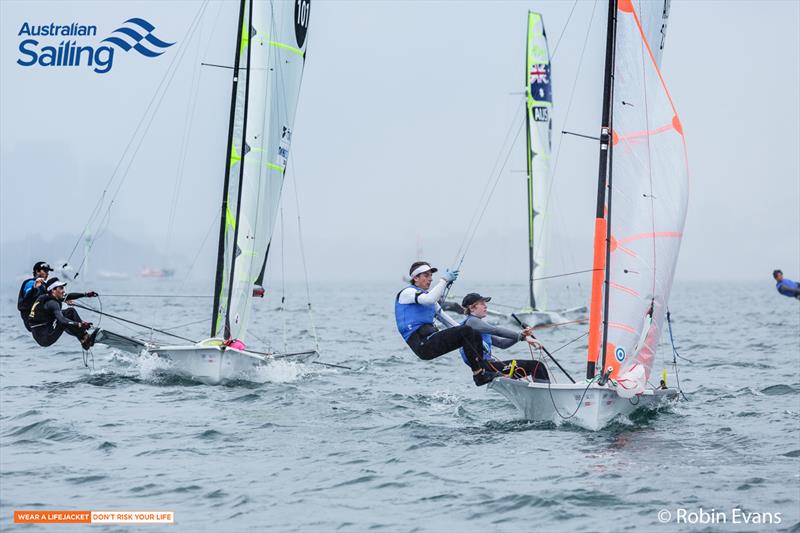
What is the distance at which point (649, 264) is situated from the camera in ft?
37.5

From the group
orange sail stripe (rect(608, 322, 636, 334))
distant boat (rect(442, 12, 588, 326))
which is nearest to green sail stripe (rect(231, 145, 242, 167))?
orange sail stripe (rect(608, 322, 636, 334))

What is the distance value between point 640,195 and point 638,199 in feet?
0.20

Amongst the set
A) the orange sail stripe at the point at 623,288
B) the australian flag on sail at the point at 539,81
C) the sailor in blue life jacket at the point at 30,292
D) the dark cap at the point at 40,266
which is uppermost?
the australian flag on sail at the point at 539,81

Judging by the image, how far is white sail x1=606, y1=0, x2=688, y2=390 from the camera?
1136 cm

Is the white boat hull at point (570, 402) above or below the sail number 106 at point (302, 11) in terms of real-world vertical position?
below

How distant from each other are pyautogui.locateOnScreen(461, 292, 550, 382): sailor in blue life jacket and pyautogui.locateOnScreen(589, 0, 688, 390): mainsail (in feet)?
2.53

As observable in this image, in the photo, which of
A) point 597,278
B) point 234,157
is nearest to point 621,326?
point 597,278

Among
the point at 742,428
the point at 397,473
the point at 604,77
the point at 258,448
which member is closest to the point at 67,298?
the point at 258,448

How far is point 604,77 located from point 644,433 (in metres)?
4.22

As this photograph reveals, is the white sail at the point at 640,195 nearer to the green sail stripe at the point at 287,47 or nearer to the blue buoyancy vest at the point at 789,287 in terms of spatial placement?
the blue buoyancy vest at the point at 789,287

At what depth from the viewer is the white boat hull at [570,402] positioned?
423 inches

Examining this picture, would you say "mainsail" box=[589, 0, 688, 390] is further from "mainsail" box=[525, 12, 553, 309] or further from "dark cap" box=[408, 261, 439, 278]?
"mainsail" box=[525, 12, 553, 309]

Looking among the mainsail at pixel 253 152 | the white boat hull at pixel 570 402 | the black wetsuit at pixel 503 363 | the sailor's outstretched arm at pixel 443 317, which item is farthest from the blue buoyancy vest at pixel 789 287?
the mainsail at pixel 253 152

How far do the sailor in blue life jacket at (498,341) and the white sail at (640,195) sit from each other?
0.97 m
